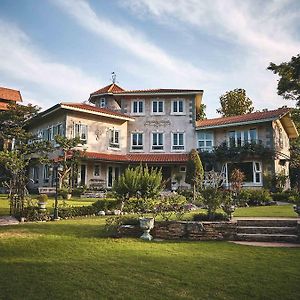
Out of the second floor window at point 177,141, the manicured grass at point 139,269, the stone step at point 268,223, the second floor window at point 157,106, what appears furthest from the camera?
→ the second floor window at point 157,106

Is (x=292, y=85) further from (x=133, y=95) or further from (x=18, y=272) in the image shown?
(x=18, y=272)

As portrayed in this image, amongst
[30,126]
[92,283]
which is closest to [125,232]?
[92,283]

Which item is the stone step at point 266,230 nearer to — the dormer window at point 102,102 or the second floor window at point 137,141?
the second floor window at point 137,141

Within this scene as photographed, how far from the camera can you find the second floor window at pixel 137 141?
29.9 metres

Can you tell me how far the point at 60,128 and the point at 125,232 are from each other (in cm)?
1898

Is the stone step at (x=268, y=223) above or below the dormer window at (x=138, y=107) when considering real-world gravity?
below

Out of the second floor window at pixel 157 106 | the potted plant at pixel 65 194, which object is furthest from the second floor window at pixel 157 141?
the potted plant at pixel 65 194

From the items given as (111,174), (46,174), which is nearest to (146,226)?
(111,174)

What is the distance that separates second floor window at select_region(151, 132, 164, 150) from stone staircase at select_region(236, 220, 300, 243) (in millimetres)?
20179

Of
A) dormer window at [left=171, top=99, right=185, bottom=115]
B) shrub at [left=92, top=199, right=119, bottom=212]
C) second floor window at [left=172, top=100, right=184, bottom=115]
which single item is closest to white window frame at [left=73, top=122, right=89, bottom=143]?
dormer window at [left=171, top=99, right=185, bottom=115]

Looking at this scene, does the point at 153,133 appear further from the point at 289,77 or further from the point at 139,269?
the point at 139,269

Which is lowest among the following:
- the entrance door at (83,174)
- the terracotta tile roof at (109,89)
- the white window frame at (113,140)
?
the entrance door at (83,174)

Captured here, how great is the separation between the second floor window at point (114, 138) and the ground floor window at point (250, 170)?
10.2 m

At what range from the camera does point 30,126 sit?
33.9 meters
